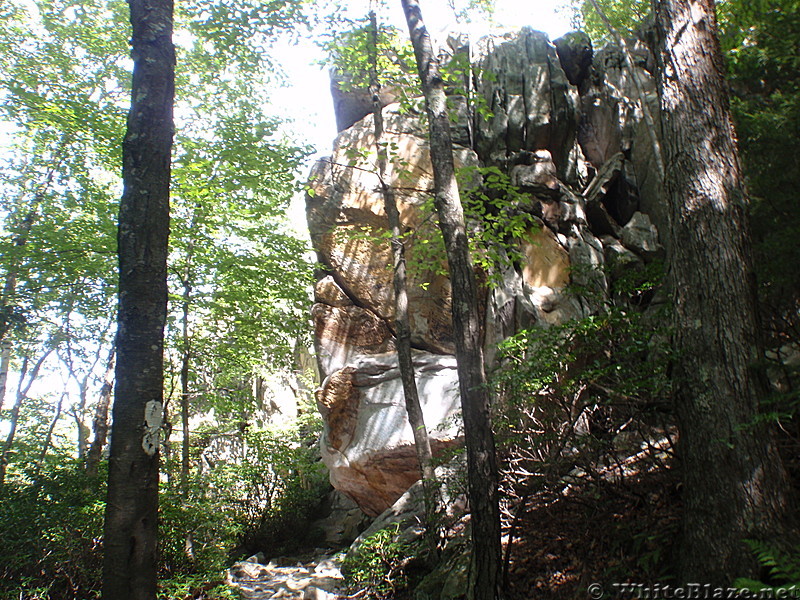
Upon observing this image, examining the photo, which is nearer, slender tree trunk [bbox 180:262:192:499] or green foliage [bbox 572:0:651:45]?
slender tree trunk [bbox 180:262:192:499]

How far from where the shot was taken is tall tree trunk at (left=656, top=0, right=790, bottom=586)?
3.41 m

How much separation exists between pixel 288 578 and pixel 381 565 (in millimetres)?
2932

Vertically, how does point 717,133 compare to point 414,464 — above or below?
above

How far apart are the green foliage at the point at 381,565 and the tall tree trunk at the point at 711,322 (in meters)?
3.72

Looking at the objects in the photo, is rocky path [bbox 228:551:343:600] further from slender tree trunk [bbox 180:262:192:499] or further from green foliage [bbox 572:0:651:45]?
green foliage [bbox 572:0:651:45]

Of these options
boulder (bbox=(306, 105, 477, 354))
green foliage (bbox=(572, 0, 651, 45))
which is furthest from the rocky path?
green foliage (bbox=(572, 0, 651, 45))

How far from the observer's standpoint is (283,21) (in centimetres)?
767

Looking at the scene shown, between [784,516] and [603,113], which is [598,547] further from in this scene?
[603,113]

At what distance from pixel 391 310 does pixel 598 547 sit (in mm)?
7317

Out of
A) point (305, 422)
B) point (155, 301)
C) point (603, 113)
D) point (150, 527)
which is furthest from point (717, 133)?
point (305, 422)

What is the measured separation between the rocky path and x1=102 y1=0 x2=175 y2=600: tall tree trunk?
4.73 metres

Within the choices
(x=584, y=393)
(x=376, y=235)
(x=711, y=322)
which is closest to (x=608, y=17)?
(x=376, y=235)

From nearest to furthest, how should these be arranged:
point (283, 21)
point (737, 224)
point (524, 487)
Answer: point (737, 224)
point (524, 487)
point (283, 21)

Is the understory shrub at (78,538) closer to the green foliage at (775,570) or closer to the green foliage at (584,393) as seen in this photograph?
the green foliage at (584,393)
